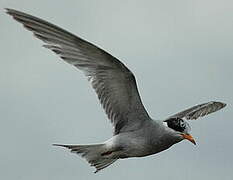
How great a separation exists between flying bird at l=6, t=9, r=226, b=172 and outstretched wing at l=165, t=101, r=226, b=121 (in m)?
2.01

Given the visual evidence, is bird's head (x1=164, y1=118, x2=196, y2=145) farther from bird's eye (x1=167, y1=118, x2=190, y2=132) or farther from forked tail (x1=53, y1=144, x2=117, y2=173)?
forked tail (x1=53, y1=144, x2=117, y2=173)

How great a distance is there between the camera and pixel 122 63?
36.3ft

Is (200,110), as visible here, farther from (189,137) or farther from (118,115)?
(118,115)

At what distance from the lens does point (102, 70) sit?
11281mm

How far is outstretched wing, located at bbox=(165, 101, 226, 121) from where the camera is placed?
14289 mm

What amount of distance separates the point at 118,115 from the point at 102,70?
1.12m

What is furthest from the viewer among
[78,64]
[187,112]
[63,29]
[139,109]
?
[187,112]

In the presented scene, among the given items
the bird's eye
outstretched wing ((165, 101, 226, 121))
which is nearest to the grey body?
the bird's eye

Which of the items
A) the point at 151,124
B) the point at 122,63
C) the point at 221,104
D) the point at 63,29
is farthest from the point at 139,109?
the point at 221,104

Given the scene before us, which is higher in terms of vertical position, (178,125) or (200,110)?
(178,125)

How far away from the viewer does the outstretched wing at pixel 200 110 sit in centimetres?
1429

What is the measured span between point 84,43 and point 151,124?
78.8 inches

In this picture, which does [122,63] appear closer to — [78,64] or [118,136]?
[78,64]

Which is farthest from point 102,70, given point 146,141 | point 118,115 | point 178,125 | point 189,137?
point 189,137
